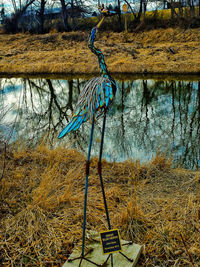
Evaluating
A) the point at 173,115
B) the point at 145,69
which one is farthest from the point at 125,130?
the point at 145,69

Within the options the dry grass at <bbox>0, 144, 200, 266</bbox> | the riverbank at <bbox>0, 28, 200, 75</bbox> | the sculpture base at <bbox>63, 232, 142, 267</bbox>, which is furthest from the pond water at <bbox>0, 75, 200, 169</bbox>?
the sculpture base at <bbox>63, 232, 142, 267</bbox>

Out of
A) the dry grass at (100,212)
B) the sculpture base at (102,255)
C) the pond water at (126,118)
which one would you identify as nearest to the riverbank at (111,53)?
the pond water at (126,118)

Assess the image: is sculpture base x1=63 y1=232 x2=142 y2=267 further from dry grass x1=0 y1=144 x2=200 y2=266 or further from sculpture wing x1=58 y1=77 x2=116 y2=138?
sculpture wing x1=58 y1=77 x2=116 y2=138

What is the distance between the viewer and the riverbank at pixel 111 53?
38.8ft

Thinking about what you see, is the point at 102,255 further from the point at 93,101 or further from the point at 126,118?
the point at 126,118

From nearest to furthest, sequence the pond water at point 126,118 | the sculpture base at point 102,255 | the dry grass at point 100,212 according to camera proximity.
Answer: the sculpture base at point 102,255
the dry grass at point 100,212
the pond water at point 126,118

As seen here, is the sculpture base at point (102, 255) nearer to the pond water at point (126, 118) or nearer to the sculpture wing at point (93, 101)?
the sculpture wing at point (93, 101)

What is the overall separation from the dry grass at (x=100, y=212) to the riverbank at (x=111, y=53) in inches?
331

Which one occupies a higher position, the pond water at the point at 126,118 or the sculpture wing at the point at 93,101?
the sculpture wing at the point at 93,101

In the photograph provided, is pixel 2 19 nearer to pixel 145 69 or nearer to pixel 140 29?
pixel 140 29

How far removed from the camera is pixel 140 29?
1839 centimetres

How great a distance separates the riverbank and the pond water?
147 centimetres

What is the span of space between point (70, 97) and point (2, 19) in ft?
68.4

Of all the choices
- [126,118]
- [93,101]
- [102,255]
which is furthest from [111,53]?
[102,255]
